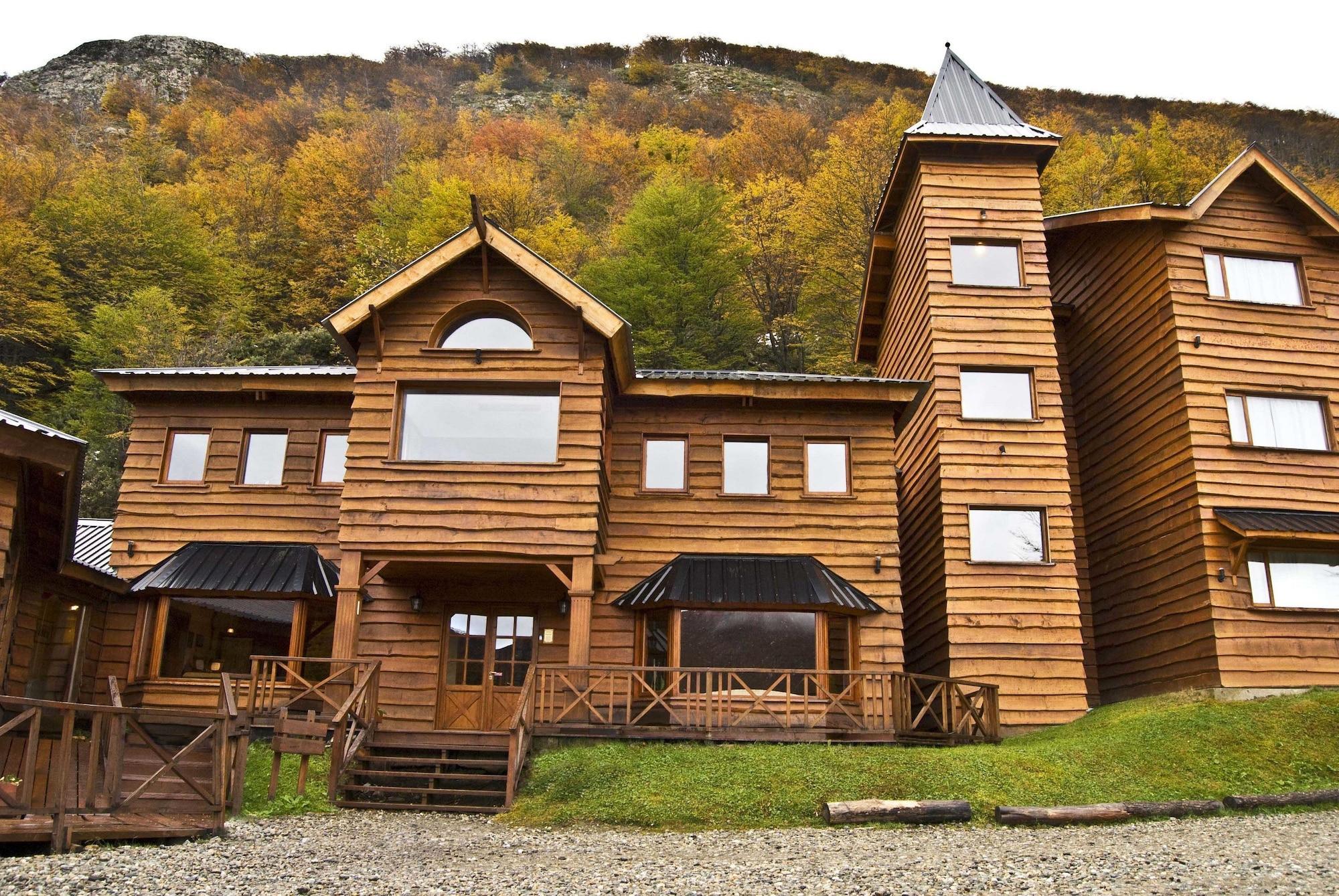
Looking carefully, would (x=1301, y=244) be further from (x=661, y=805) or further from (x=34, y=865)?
(x=34, y=865)

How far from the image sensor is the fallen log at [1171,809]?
11570 mm

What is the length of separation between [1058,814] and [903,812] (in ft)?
5.36

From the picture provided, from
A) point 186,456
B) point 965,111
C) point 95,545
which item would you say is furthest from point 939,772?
point 95,545

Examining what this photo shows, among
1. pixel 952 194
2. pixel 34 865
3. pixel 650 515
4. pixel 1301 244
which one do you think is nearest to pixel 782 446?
pixel 650 515

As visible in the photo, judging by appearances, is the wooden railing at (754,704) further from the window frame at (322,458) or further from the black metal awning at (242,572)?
the window frame at (322,458)

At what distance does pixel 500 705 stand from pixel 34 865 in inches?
368

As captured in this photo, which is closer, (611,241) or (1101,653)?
(1101,653)

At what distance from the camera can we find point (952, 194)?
20266 millimetres

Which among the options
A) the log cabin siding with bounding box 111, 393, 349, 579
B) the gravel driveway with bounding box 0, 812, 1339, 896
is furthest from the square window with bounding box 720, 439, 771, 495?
the gravel driveway with bounding box 0, 812, 1339, 896

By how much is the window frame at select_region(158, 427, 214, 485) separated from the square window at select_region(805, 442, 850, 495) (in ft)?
34.3

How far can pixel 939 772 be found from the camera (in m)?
12.6

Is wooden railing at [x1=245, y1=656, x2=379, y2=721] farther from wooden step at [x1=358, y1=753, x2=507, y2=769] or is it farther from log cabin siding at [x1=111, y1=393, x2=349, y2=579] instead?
log cabin siding at [x1=111, y1=393, x2=349, y2=579]

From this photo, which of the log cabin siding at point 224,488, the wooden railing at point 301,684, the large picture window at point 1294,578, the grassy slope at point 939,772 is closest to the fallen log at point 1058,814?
the grassy slope at point 939,772

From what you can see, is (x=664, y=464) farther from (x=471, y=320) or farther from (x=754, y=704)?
(x=754, y=704)
